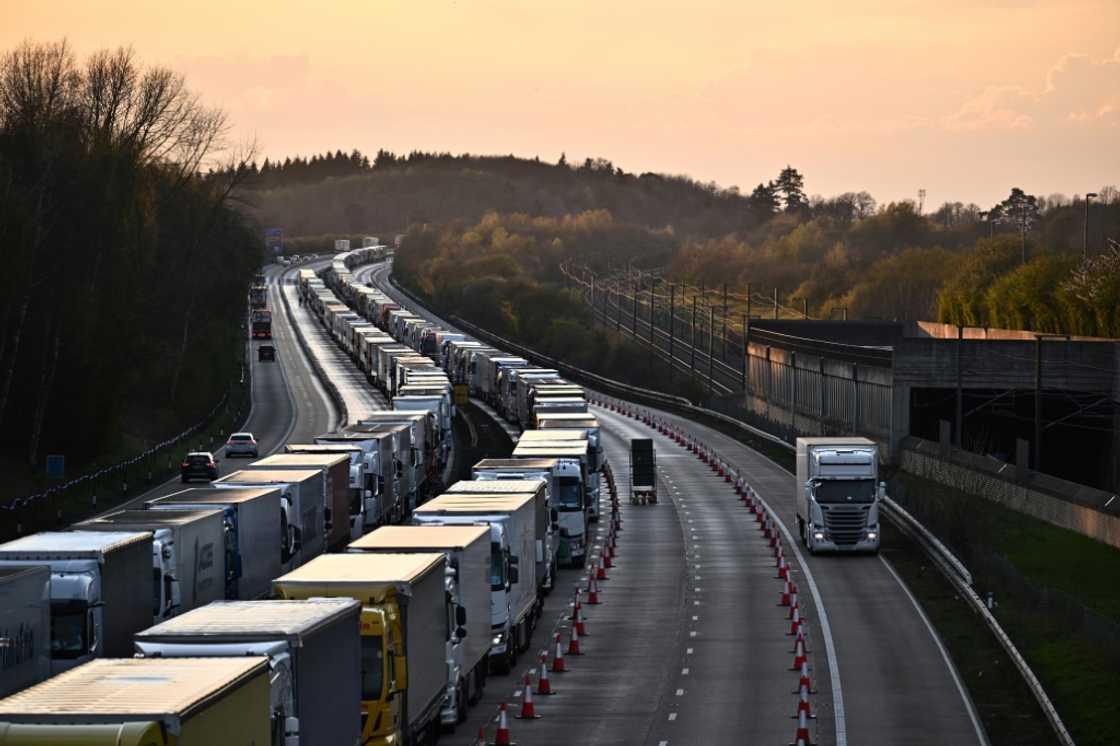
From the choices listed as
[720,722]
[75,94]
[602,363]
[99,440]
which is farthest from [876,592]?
[602,363]

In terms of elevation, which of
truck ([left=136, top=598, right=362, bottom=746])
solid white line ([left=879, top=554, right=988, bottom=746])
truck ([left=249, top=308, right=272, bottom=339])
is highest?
truck ([left=249, top=308, right=272, bottom=339])

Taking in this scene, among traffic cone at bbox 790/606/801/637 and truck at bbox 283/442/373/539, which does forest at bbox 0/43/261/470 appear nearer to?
truck at bbox 283/442/373/539

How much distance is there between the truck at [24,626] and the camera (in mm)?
25281

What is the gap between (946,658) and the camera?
128 feet

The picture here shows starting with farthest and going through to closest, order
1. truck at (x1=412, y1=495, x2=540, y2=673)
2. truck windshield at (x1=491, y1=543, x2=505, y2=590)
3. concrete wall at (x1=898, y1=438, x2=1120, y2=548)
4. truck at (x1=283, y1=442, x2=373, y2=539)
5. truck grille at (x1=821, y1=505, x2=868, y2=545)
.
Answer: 1. concrete wall at (x1=898, y1=438, x2=1120, y2=548)
2. truck grille at (x1=821, y1=505, x2=868, y2=545)
3. truck at (x1=283, y1=442, x2=373, y2=539)
4. truck at (x1=412, y1=495, x2=540, y2=673)
5. truck windshield at (x1=491, y1=543, x2=505, y2=590)

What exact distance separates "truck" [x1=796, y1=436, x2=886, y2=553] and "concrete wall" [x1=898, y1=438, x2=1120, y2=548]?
6.07m

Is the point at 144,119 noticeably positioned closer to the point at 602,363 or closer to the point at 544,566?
the point at 544,566

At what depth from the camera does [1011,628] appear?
132 feet

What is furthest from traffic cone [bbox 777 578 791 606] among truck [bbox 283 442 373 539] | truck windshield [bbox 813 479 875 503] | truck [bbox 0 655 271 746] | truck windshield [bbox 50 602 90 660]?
truck [bbox 0 655 271 746]

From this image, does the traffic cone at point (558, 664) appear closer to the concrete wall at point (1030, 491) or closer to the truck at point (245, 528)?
the truck at point (245, 528)

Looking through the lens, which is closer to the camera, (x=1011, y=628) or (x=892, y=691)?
(x=892, y=691)

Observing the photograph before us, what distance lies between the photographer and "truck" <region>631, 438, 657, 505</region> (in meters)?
70.2

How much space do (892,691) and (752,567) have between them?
58.6 ft

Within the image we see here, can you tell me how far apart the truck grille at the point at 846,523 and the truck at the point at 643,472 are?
16049mm
